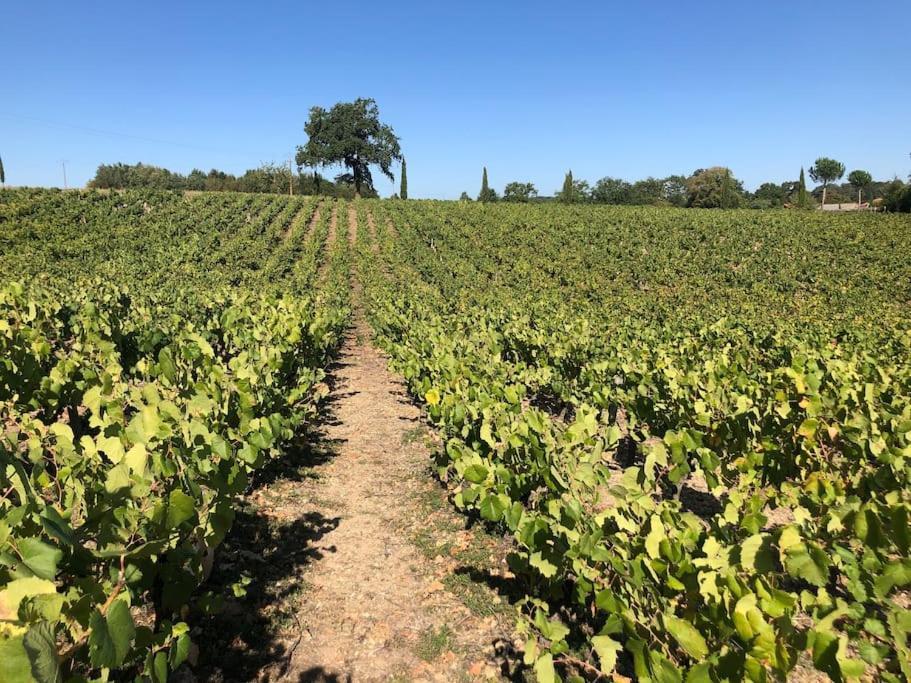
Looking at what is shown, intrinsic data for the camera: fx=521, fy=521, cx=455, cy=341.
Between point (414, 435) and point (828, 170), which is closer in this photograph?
point (414, 435)

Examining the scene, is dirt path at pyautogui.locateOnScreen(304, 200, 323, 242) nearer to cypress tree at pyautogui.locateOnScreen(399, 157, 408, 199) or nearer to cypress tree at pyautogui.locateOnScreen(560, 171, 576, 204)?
cypress tree at pyautogui.locateOnScreen(399, 157, 408, 199)

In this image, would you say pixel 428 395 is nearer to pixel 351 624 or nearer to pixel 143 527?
pixel 351 624

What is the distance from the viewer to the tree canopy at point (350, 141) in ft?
237

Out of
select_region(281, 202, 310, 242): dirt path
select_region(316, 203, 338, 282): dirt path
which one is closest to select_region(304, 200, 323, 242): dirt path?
select_region(281, 202, 310, 242): dirt path

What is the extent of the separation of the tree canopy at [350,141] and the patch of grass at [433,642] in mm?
72480

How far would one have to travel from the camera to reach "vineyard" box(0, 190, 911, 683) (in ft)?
7.46

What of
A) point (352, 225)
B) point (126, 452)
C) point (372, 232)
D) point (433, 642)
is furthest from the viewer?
point (352, 225)

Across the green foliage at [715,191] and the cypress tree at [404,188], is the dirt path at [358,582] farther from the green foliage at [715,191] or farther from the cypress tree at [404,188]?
the green foliage at [715,191]

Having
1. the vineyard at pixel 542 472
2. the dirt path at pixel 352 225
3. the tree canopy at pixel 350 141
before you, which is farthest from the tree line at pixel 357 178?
the vineyard at pixel 542 472

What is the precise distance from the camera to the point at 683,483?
21.4 ft

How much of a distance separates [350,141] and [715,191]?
183 feet

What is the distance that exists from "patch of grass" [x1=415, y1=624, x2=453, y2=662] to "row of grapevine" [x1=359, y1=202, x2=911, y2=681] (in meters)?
0.66

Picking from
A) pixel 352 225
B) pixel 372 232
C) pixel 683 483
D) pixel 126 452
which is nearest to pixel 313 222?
pixel 352 225

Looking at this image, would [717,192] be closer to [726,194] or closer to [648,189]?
[726,194]
